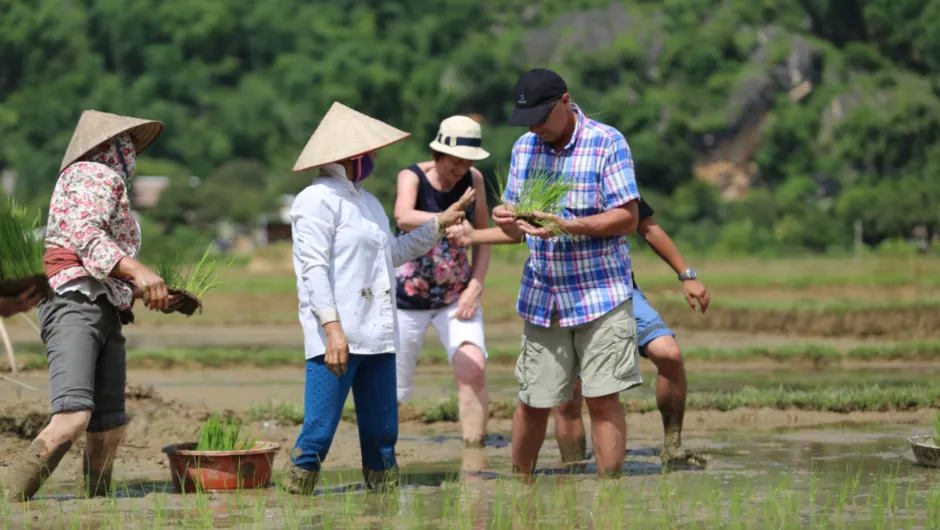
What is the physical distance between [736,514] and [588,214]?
184cm

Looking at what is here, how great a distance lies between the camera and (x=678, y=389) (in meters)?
7.98

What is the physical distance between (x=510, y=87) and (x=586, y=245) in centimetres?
8104

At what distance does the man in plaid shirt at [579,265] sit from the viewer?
6.98 metres

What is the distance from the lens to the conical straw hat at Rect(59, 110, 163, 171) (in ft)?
22.1

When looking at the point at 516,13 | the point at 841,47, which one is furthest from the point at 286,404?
the point at 516,13

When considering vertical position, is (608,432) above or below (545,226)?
below

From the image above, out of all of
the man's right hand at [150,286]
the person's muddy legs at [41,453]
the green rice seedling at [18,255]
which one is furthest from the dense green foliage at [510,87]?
the person's muddy legs at [41,453]

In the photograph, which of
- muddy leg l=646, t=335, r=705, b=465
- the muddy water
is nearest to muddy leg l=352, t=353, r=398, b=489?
the muddy water

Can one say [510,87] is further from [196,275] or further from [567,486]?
[567,486]

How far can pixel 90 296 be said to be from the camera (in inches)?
261

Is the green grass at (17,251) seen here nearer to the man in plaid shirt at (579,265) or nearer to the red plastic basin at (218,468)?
the red plastic basin at (218,468)

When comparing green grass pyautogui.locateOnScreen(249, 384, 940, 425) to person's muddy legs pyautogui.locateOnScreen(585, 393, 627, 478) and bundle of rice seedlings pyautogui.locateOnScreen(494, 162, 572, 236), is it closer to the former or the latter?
person's muddy legs pyautogui.locateOnScreen(585, 393, 627, 478)

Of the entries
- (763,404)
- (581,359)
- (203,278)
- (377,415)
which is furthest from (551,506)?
(763,404)

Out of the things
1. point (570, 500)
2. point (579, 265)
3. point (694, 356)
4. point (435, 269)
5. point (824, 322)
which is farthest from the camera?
point (824, 322)
